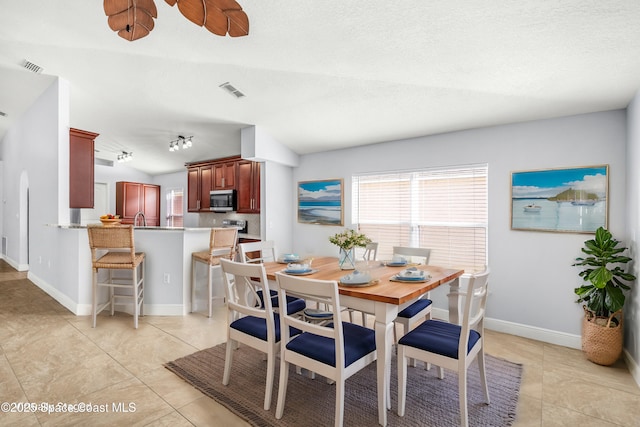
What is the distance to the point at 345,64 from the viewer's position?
2764mm

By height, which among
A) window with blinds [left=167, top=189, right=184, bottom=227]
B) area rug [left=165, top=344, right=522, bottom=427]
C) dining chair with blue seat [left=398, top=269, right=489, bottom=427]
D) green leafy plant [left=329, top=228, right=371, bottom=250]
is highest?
window with blinds [left=167, top=189, right=184, bottom=227]

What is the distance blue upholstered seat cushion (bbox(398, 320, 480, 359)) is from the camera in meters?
1.87

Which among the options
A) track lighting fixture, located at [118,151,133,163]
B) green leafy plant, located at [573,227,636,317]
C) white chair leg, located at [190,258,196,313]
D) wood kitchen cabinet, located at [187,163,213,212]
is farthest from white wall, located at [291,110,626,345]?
track lighting fixture, located at [118,151,133,163]

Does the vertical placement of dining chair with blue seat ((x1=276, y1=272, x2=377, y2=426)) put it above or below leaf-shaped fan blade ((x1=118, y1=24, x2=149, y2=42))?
below

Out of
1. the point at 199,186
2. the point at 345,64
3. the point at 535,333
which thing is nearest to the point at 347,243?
the point at 345,64

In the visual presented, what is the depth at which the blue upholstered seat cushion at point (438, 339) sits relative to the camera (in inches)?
73.7

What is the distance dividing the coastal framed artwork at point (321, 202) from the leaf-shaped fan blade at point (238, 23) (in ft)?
8.63

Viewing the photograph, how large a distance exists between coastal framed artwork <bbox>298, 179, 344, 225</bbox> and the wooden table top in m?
1.87

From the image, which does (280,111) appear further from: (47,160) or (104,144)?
(104,144)

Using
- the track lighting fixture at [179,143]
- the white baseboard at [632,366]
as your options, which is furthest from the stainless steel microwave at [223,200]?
the white baseboard at [632,366]

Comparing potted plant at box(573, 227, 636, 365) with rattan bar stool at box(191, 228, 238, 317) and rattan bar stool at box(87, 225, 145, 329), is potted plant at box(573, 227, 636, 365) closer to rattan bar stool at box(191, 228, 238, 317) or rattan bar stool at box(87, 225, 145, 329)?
rattan bar stool at box(191, 228, 238, 317)

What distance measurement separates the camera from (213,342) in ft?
10.0

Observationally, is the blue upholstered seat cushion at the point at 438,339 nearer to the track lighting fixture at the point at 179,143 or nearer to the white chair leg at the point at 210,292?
the white chair leg at the point at 210,292

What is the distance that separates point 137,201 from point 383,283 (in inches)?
307
